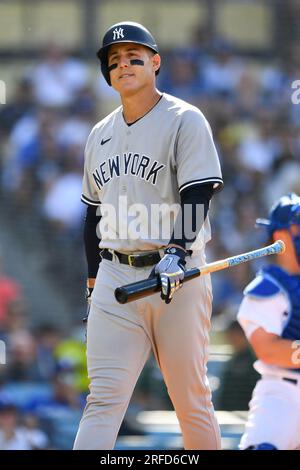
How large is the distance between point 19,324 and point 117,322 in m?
4.22

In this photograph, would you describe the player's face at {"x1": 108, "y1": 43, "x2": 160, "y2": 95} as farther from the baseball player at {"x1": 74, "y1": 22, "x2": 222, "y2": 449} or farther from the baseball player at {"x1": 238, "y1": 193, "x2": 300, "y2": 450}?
the baseball player at {"x1": 238, "y1": 193, "x2": 300, "y2": 450}

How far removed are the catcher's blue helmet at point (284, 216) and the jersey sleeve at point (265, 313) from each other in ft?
1.01

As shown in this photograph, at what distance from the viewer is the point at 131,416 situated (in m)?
7.25

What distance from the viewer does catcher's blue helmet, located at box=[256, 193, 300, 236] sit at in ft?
14.8

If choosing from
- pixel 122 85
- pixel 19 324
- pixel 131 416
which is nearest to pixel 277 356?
pixel 122 85

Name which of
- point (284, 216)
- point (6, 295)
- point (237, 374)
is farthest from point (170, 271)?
point (6, 295)

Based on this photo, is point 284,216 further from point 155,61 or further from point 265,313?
point 155,61

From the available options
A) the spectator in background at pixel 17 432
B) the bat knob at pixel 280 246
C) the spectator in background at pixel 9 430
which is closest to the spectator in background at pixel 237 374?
the spectator in background at pixel 17 432

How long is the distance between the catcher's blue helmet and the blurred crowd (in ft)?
9.74

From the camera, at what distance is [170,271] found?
361cm

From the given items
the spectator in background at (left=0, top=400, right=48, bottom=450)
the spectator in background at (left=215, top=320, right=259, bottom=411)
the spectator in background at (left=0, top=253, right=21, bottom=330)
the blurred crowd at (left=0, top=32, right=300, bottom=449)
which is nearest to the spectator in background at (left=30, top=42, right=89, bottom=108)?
the blurred crowd at (left=0, top=32, right=300, bottom=449)

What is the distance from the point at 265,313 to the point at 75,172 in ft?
15.3
